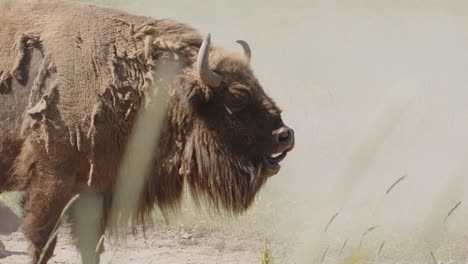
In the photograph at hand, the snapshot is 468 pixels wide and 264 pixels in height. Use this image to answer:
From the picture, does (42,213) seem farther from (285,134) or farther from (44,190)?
(285,134)

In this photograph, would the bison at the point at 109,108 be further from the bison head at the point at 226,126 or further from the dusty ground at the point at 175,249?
the dusty ground at the point at 175,249

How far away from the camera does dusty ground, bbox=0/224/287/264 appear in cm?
714

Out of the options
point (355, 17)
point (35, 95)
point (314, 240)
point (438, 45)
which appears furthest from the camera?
point (355, 17)

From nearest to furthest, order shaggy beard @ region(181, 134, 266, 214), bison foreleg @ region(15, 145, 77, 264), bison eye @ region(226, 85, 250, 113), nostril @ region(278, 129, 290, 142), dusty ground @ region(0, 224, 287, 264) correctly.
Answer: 1. bison foreleg @ region(15, 145, 77, 264)
2. nostril @ region(278, 129, 290, 142)
3. bison eye @ region(226, 85, 250, 113)
4. shaggy beard @ region(181, 134, 266, 214)
5. dusty ground @ region(0, 224, 287, 264)

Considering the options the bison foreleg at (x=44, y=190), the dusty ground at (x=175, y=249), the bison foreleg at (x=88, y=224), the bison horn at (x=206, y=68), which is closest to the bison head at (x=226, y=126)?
the bison horn at (x=206, y=68)

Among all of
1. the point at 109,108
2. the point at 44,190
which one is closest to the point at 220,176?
the point at 109,108

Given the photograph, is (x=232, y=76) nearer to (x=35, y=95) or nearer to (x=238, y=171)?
(x=238, y=171)

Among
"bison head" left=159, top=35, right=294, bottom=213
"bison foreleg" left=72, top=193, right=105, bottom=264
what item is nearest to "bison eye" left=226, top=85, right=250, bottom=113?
"bison head" left=159, top=35, right=294, bottom=213

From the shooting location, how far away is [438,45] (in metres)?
15.4

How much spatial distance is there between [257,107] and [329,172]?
5.06m

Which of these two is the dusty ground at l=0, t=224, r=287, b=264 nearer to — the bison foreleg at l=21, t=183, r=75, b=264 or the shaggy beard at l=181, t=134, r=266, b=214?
the shaggy beard at l=181, t=134, r=266, b=214

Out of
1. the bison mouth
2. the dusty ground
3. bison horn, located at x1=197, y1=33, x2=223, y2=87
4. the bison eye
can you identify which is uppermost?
bison horn, located at x1=197, y1=33, x2=223, y2=87

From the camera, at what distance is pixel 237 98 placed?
537cm

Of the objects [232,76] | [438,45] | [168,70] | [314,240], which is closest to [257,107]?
[232,76]
